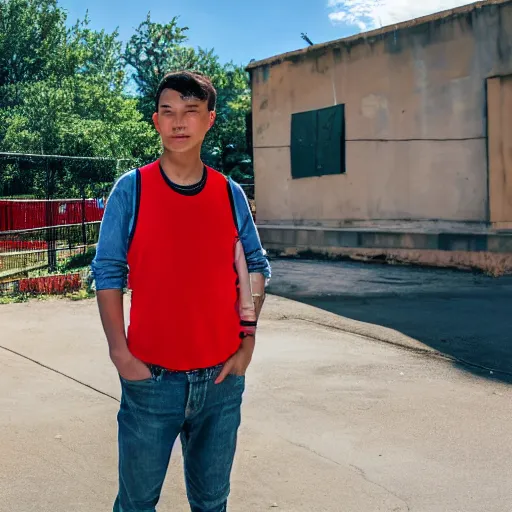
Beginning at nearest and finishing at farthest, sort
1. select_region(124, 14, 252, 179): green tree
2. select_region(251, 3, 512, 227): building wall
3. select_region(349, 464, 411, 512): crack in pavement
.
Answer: select_region(349, 464, 411, 512): crack in pavement, select_region(251, 3, 512, 227): building wall, select_region(124, 14, 252, 179): green tree

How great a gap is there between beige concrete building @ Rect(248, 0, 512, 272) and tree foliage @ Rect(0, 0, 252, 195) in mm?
4678

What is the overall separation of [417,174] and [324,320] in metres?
4.97

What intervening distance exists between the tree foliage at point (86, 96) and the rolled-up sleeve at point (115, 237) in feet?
40.6

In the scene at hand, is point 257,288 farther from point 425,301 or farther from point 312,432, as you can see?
point 425,301

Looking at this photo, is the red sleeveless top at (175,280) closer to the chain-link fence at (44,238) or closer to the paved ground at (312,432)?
the paved ground at (312,432)

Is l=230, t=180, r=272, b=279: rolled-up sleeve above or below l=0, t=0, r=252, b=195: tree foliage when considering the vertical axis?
below

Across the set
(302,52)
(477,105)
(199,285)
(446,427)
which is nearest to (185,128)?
(199,285)

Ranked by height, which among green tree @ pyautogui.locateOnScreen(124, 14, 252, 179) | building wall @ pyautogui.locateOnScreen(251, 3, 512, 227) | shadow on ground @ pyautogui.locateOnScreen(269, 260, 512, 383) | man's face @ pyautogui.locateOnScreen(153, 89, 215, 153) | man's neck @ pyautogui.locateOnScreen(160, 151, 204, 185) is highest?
green tree @ pyautogui.locateOnScreen(124, 14, 252, 179)

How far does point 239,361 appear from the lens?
84.7 inches

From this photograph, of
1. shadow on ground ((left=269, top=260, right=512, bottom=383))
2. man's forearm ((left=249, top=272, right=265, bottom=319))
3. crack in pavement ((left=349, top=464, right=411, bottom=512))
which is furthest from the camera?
shadow on ground ((left=269, top=260, right=512, bottom=383))

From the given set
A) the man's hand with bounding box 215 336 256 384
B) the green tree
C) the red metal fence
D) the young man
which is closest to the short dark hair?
the young man

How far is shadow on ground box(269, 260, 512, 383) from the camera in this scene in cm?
616

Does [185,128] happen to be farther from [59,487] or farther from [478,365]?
[478,365]

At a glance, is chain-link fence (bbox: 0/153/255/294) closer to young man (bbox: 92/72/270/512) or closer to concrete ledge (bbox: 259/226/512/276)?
concrete ledge (bbox: 259/226/512/276)
